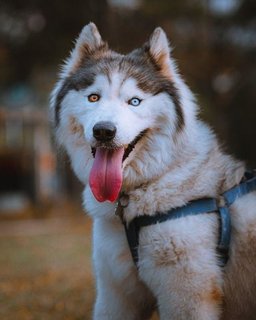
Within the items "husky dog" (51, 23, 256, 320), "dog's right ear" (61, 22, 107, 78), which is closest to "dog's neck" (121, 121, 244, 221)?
"husky dog" (51, 23, 256, 320)

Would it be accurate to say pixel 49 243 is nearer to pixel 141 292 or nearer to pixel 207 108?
pixel 207 108

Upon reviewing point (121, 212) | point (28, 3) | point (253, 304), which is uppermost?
point (28, 3)

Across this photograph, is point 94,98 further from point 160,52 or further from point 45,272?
point 45,272

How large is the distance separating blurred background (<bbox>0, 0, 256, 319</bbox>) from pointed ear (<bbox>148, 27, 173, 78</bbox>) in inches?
108

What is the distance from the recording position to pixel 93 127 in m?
3.96

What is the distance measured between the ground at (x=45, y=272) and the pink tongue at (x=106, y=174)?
2.29 metres

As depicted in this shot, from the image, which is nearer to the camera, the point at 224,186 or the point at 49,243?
the point at 224,186

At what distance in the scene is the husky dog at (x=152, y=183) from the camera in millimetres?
3969

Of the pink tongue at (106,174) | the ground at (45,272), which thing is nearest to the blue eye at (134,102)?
the pink tongue at (106,174)

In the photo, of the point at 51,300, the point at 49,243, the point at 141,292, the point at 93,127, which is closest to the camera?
the point at 93,127

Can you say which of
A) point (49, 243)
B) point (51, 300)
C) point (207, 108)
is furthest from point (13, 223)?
point (51, 300)

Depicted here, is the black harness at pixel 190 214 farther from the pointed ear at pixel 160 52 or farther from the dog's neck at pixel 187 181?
the pointed ear at pixel 160 52

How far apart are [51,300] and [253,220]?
3.52 metres

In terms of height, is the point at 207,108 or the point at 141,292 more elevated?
the point at 207,108
